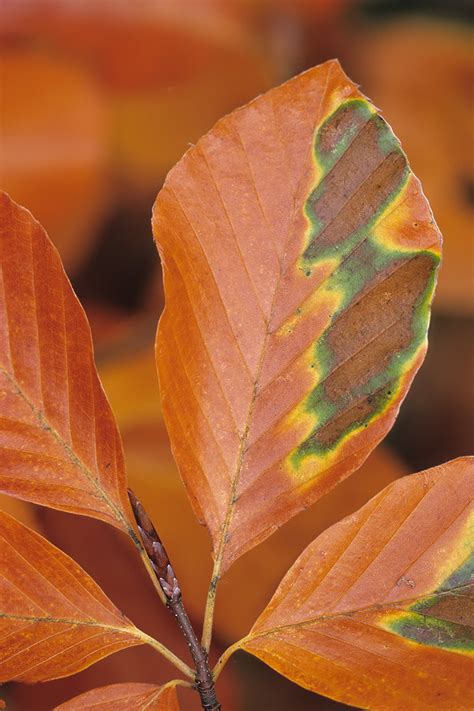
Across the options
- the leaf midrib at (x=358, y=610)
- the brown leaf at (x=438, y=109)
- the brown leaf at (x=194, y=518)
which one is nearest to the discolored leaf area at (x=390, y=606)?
the leaf midrib at (x=358, y=610)

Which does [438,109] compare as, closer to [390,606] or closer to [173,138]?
[173,138]

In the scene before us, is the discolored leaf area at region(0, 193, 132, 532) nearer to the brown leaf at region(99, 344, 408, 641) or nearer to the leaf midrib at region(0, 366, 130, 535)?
the leaf midrib at region(0, 366, 130, 535)

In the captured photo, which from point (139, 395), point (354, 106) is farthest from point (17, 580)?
point (139, 395)

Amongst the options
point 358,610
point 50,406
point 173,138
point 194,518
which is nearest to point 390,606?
point 358,610

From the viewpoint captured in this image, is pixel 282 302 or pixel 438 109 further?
pixel 438 109

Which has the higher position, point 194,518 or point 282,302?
point 282,302

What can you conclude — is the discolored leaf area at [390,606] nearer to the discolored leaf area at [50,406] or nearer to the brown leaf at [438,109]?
the discolored leaf area at [50,406]

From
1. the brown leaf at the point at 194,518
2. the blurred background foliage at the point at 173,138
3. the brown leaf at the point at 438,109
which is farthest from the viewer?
the brown leaf at the point at 438,109
